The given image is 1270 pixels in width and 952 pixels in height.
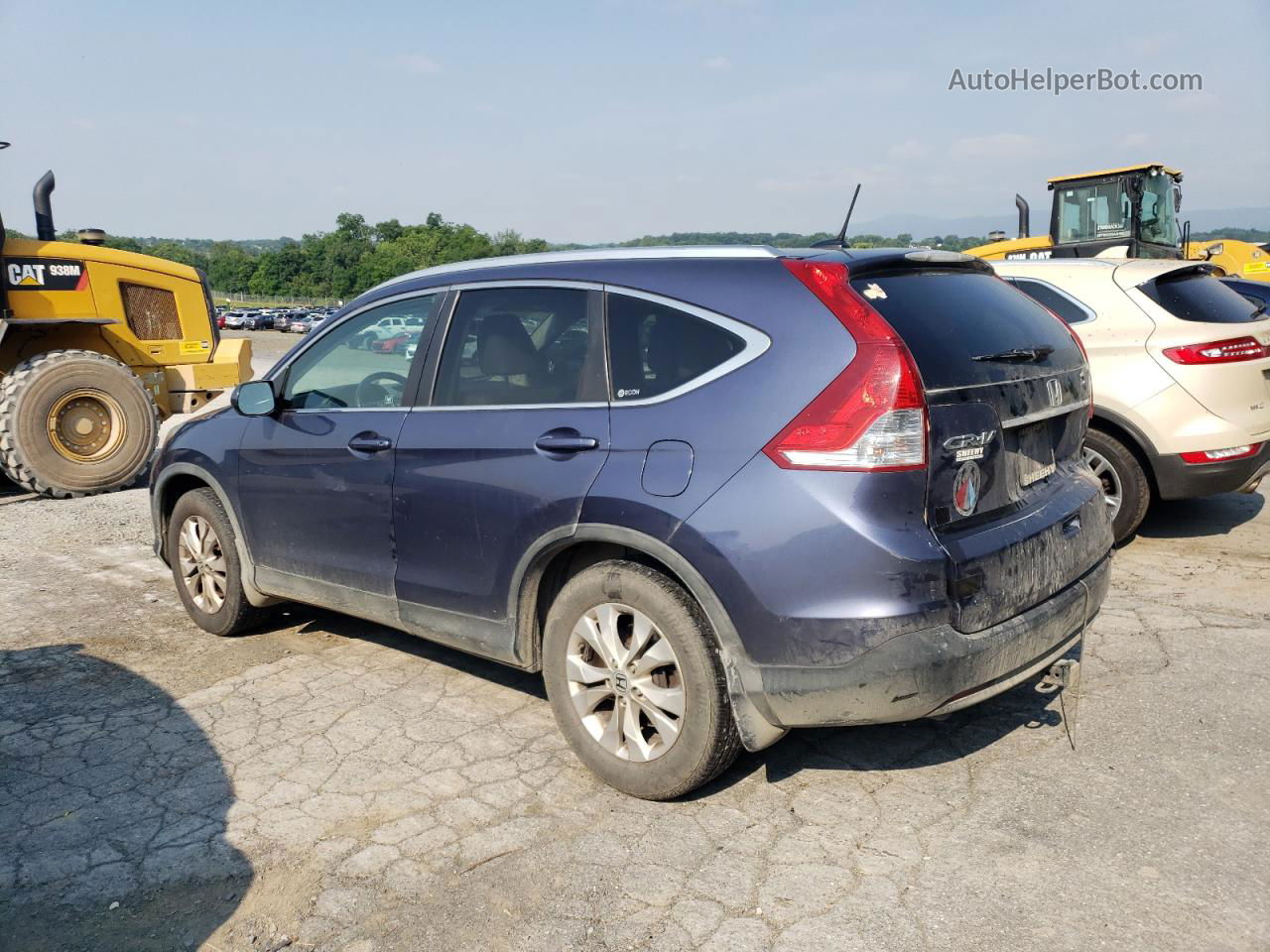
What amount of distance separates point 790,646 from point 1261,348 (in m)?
4.65

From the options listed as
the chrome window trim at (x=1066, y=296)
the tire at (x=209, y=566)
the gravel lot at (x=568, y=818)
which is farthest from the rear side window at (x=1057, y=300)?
the tire at (x=209, y=566)

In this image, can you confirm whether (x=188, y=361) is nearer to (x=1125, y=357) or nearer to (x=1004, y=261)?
(x=1004, y=261)

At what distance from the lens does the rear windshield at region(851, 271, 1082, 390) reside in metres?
3.14

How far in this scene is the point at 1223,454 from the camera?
19.8 ft

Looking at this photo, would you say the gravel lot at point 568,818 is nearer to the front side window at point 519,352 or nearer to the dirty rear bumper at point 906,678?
the dirty rear bumper at point 906,678

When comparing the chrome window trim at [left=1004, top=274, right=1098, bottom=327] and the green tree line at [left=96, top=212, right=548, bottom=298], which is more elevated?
the green tree line at [left=96, top=212, right=548, bottom=298]

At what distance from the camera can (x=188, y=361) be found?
10570mm

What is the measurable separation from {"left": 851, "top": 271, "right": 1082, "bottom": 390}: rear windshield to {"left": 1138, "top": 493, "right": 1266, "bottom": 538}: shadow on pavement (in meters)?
3.65

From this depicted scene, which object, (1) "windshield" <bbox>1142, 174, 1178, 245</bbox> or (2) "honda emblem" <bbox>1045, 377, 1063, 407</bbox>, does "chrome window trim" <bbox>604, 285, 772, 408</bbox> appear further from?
(1) "windshield" <bbox>1142, 174, 1178, 245</bbox>

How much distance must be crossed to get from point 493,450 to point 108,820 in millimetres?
1773

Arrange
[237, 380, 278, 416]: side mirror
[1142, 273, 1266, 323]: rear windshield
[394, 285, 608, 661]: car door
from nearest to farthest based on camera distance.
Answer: [394, 285, 608, 661]: car door, [237, 380, 278, 416]: side mirror, [1142, 273, 1266, 323]: rear windshield

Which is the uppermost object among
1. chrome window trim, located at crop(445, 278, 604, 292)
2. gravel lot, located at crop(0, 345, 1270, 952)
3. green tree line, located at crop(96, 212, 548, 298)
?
green tree line, located at crop(96, 212, 548, 298)

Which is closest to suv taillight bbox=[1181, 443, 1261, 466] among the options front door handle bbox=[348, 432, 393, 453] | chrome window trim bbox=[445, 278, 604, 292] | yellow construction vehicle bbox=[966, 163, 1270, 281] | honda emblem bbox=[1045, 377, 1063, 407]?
honda emblem bbox=[1045, 377, 1063, 407]

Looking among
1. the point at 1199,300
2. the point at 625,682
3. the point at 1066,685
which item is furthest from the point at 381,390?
the point at 1199,300
